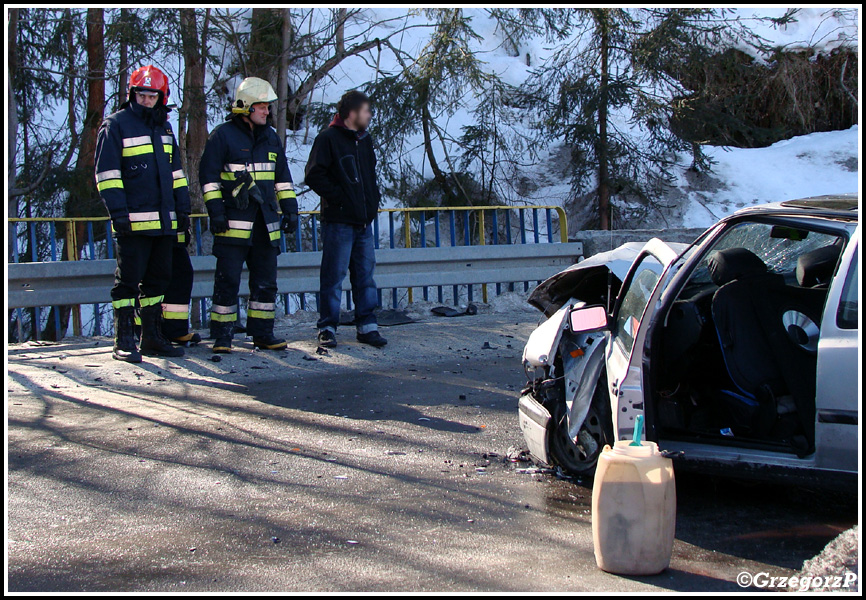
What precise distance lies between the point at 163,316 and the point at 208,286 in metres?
1.04

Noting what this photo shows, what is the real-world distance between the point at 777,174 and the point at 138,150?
39.7 ft

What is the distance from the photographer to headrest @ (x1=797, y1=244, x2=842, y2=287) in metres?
4.16

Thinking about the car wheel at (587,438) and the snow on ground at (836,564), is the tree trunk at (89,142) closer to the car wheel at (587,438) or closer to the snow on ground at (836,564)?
the car wheel at (587,438)

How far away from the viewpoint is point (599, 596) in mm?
3049

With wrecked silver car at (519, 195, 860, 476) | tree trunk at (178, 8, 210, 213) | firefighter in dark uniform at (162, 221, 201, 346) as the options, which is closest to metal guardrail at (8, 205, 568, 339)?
tree trunk at (178, 8, 210, 213)

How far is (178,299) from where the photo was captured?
7852mm

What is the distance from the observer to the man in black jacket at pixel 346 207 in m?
7.78

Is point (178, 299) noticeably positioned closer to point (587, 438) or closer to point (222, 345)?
point (222, 345)

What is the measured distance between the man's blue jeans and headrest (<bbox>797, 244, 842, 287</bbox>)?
14.9ft

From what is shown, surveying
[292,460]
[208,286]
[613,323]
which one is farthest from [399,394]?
[208,286]

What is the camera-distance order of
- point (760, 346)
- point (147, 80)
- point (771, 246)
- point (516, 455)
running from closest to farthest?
point (760, 346)
point (771, 246)
point (516, 455)
point (147, 80)

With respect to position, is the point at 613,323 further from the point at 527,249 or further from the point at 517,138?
the point at 517,138

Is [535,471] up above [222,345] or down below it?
below

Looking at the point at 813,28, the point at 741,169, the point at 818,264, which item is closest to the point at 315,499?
the point at 818,264
